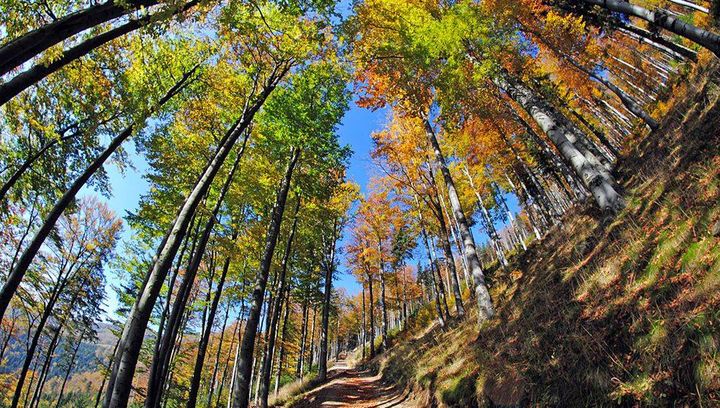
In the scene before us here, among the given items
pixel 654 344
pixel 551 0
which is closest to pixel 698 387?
pixel 654 344

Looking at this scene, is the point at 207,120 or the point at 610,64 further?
the point at 610,64

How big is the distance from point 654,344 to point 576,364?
0.89 m

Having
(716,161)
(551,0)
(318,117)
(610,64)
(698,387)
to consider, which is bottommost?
(698,387)

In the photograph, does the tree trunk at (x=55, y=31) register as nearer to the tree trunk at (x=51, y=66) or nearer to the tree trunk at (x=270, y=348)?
the tree trunk at (x=51, y=66)

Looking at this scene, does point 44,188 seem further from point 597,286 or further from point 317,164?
point 597,286

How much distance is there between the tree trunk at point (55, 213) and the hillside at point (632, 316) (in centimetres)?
874

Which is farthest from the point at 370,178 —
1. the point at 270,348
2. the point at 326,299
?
the point at 270,348

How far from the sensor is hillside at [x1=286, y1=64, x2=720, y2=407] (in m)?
2.33

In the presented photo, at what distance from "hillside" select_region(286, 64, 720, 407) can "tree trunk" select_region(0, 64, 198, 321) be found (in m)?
8.74

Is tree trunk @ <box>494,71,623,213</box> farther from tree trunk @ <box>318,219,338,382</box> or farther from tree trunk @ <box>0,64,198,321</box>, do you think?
tree trunk @ <box>318,219,338,382</box>

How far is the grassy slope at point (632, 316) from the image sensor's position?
2.33 meters

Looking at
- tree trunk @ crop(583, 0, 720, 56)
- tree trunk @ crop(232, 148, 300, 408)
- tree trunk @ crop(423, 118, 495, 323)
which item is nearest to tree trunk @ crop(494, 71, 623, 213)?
tree trunk @ crop(583, 0, 720, 56)

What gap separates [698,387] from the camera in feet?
6.70

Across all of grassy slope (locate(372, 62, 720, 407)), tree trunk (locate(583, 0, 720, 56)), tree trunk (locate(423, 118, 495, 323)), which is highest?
tree trunk (locate(583, 0, 720, 56))
